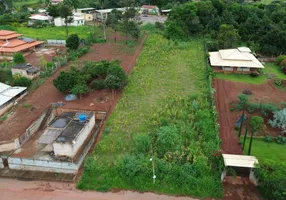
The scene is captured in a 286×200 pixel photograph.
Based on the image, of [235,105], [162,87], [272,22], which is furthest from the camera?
[272,22]

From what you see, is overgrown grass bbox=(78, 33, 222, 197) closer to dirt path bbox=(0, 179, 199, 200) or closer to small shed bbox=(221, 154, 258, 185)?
dirt path bbox=(0, 179, 199, 200)

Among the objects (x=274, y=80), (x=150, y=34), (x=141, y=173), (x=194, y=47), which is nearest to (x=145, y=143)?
(x=141, y=173)

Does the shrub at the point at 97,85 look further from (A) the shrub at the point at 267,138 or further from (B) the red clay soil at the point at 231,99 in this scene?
(A) the shrub at the point at 267,138

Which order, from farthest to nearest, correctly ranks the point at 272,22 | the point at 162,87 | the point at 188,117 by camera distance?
1. the point at 272,22
2. the point at 162,87
3. the point at 188,117

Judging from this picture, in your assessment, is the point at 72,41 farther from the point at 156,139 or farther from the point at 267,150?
the point at 267,150

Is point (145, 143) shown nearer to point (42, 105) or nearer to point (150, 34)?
point (42, 105)

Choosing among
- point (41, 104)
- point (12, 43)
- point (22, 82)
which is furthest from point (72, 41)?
point (41, 104)
